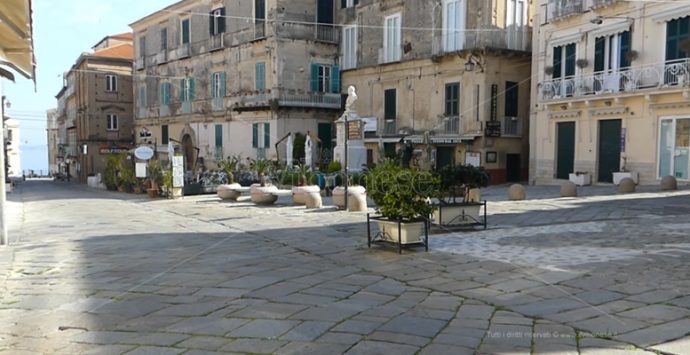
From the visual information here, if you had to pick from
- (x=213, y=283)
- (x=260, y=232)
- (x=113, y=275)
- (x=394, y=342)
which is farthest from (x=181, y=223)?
(x=394, y=342)

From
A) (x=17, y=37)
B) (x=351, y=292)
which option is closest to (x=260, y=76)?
(x=17, y=37)

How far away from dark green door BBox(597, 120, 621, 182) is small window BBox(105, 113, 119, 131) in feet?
115

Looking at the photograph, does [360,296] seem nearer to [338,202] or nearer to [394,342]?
[394,342]

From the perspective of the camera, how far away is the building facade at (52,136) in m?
65.6

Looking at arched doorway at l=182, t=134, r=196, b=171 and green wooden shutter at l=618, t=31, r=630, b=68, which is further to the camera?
arched doorway at l=182, t=134, r=196, b=171

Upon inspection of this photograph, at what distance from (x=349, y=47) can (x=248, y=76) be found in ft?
17.5

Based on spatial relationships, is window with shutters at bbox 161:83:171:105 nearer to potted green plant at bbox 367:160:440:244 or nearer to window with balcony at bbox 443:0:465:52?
window with balcony at bbox 443:0:465:52

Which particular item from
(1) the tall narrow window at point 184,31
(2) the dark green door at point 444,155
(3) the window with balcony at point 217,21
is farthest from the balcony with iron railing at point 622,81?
(1) the tall narrow window at point 184,31

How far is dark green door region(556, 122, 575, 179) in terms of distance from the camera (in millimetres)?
19781

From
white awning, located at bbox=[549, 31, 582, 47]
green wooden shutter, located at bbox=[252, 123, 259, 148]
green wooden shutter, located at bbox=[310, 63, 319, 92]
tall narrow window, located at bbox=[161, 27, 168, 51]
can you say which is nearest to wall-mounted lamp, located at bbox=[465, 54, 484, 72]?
white awning, located at bbox=[549, 31, 582, 47]

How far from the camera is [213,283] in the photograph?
562 cm

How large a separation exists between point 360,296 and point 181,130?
30599mm

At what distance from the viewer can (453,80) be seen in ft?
73.8

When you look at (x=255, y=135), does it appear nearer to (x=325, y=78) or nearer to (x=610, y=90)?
(x=325, y=78)
